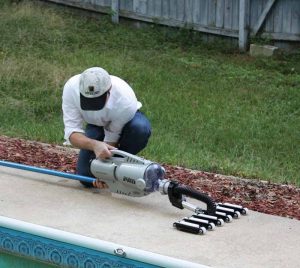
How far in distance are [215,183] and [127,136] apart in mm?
1080

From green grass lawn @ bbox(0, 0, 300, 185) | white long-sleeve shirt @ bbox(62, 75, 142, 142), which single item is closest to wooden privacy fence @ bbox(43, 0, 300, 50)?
green grass lawn @ bbox(0, 0, 300, 185)

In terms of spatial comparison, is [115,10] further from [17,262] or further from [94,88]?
[17,262]

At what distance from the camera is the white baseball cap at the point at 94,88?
4.78 m

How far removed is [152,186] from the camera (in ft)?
15.7

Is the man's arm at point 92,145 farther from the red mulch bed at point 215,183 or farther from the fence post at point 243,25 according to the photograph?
the fence post at point 243,25

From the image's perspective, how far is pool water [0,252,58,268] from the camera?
4.19 metres

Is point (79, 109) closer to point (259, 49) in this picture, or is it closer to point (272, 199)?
point (272, 199)

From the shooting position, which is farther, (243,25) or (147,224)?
(243,25)

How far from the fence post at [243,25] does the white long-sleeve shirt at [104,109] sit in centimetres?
900

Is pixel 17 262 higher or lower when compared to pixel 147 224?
lower

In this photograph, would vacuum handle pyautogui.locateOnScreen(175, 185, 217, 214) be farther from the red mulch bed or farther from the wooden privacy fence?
the wooden privacy fence

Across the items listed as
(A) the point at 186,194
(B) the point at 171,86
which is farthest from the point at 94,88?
(B) the point at 171,86

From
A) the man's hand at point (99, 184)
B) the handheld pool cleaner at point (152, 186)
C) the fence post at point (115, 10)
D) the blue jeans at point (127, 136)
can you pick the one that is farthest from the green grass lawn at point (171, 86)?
the handheld pool cleaner at point (152, 186)

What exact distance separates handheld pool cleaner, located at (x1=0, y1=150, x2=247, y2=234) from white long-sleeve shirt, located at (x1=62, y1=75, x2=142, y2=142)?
0.27 meters
